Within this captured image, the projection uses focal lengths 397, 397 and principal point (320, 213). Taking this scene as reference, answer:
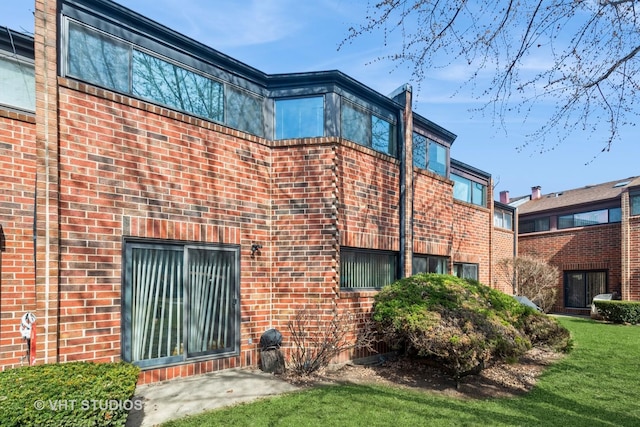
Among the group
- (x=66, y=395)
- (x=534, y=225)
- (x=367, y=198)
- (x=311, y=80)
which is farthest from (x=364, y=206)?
(x=534, y=225)

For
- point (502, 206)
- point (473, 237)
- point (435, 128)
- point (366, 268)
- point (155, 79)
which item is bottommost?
point (366, 268)

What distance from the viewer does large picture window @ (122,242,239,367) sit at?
5.71 m

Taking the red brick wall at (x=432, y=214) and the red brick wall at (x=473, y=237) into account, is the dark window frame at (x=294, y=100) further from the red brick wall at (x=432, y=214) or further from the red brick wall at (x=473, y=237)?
the red brick wall at (x=473, y=237)

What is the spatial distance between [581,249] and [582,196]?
11.1ft

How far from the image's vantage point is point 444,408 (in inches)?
210

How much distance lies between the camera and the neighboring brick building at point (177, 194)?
5199mm

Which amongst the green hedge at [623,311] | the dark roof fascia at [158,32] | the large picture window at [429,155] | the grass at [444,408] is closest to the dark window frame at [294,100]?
the dark roof fascia at [158,32]

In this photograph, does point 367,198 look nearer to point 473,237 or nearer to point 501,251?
point 473,237

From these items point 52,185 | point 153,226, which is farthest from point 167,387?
point 52,185

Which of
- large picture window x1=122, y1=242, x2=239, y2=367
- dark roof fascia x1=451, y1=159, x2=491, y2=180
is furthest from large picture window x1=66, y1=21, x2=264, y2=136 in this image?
dark roof fascia x1=451, y1=159, x2=491, y2=180

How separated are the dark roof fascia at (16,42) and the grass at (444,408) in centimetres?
581

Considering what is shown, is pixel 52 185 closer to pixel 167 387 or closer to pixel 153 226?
pixel 153 226

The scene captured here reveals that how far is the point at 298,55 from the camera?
7297 millimetres

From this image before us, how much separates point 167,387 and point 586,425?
18.1 ft
